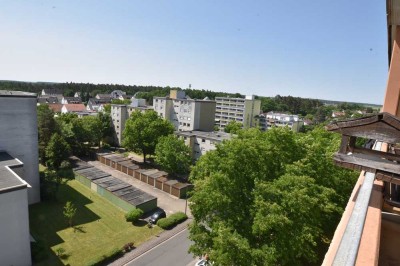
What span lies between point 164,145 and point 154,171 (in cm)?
492

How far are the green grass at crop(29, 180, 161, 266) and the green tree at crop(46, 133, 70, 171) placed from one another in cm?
906

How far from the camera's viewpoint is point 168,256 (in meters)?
21.6

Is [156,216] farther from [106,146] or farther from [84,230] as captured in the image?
[106,146]

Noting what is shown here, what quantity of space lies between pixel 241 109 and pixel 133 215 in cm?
7002

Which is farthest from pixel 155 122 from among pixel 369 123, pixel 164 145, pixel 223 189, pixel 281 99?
pixel 281 99

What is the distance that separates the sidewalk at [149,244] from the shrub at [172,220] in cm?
46

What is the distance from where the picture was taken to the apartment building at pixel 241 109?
8921cm

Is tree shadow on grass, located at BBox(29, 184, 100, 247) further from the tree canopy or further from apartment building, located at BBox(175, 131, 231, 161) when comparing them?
apartment building, located at BBox(175, 131, 231, 161)

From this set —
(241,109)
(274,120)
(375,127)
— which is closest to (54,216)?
(375,127)

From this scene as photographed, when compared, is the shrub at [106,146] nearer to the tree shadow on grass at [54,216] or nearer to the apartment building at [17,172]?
the tree shadow on grass at [54,216]

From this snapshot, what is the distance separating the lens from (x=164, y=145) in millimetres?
37281

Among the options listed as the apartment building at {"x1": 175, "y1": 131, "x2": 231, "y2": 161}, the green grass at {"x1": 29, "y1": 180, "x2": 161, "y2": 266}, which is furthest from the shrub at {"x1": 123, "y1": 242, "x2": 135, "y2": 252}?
the apartment building at {"x1": 175, "y1": 131, "x2": 231, "y2": 161}

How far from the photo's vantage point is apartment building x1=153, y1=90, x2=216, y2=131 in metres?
53.0

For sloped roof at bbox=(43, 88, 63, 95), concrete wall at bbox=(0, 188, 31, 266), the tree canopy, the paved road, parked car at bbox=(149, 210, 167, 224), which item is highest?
sloped roof at bbox=(43, 88, 63, 95)
